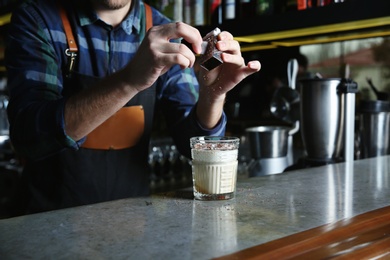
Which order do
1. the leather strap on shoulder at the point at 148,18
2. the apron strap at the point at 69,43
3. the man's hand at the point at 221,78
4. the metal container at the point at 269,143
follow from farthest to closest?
the metal container at the point at 269,143 < the leather strap on shoulder at the point at 148,18 < the apron strap at the point at 69,43 < the man's hand at the point at 221,78

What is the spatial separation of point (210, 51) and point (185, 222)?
0.38 meters

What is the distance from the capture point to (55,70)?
55.4 inches

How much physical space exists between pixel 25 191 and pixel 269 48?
1.92m

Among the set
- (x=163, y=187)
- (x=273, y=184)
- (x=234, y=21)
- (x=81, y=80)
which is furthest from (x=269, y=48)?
(x=273, y=184)

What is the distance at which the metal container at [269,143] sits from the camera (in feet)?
5.99

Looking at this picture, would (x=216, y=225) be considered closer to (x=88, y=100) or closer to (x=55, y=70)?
(x=88, y=100)

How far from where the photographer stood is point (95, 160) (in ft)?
5.04

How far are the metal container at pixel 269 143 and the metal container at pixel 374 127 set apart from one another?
0.31 metres

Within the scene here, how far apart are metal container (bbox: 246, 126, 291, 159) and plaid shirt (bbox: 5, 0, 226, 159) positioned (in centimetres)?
34

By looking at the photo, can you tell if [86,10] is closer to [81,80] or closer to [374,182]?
[81,80]

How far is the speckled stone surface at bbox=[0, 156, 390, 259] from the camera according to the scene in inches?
27.6

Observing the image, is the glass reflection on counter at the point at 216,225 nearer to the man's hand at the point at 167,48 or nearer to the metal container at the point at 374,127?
the man's hand at the point at 167,48

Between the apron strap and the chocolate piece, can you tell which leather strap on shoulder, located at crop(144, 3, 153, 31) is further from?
the chocolate piece

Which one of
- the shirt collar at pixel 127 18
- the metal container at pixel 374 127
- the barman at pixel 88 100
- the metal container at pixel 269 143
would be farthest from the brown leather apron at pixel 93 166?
the metal container at pixel 374 127
